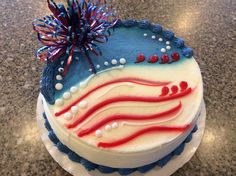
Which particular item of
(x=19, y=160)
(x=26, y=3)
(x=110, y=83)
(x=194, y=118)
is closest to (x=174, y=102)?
(x=194, y=118)

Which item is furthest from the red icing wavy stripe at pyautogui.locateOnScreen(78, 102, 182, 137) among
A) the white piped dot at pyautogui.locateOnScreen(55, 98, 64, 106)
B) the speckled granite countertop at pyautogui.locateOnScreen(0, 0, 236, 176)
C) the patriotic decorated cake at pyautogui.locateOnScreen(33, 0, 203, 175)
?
the speckled granite countertop at pyautogui.locateOnScreen(0, 0, 236, 176)

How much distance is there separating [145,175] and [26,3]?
1.03 metres

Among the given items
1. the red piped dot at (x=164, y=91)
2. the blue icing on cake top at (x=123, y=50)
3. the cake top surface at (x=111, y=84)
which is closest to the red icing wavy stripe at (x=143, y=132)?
the cake top surface at (x=111, y=84)

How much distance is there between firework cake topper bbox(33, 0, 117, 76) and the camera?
0.92m

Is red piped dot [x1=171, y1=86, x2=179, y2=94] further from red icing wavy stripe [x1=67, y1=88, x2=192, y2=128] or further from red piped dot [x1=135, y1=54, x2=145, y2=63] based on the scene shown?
red piped dot [x1=135, y1=54, x2=145, y2=63]

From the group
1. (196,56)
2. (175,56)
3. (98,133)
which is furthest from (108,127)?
(196,56)

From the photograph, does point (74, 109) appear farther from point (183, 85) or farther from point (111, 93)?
point (183, 85)

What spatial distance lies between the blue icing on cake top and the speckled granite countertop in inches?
10.4

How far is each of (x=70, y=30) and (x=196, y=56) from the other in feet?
2.06

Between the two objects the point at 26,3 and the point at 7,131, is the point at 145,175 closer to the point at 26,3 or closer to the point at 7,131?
the point at 7,131

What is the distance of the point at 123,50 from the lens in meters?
1.02

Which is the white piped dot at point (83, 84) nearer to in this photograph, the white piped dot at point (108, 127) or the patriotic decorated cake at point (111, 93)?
the patriotic decorated cake at point (111, 93)

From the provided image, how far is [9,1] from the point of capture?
1.53 m

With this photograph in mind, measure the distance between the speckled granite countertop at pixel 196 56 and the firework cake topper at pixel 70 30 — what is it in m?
0.29
